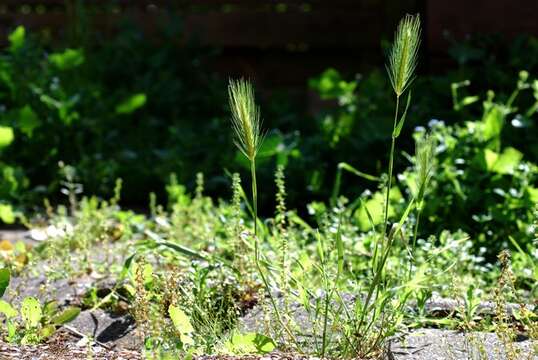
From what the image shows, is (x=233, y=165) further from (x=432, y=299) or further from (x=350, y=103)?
(x=432, y=299)

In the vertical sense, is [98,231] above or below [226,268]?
below

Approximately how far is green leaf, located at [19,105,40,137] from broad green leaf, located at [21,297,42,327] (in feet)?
7.93

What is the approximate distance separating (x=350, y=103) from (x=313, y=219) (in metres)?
1.08

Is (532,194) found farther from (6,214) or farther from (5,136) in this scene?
(5,136)

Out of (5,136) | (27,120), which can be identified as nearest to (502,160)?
(5,136)

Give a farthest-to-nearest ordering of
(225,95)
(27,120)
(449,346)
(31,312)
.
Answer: (225,95), (27,120), (31,312), (449,346)

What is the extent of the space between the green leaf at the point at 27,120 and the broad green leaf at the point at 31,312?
95.1 inches

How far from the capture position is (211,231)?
3.63 metres

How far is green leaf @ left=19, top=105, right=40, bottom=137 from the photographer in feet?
16.3

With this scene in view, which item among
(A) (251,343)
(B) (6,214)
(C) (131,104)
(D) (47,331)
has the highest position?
(A) (251,343)

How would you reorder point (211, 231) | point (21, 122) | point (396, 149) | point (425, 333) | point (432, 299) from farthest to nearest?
point (21, 122) < point (396, 149) < point (211, 231) < point (432, 299) < point (425, 333)

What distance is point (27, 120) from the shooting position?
496cm

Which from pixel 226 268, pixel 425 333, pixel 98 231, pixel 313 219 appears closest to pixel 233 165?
pixel 313 219

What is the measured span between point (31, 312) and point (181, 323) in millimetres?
487
